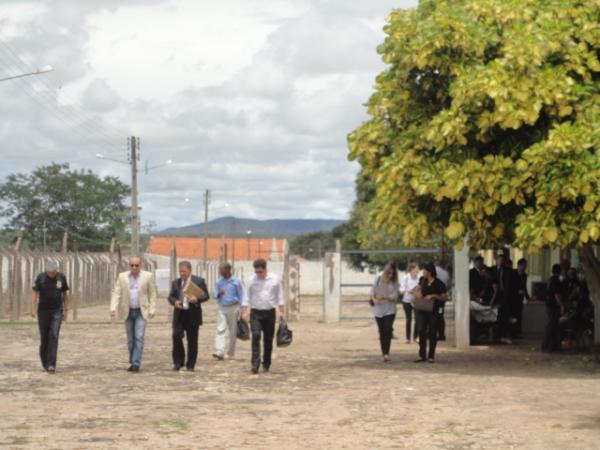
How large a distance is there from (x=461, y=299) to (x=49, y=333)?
8640mm

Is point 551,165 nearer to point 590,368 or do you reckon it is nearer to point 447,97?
point 447,97

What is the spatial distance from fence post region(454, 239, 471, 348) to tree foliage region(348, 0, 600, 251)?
396 cm

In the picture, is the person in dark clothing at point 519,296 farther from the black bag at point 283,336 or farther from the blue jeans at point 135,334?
the blue jeans at point 135,334

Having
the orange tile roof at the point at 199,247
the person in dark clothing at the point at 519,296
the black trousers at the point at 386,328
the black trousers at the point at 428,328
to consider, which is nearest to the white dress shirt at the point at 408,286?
the person in dark clothing at the point at 519,296

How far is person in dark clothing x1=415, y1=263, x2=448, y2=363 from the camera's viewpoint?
2012 cm

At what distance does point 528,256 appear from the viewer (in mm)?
36156

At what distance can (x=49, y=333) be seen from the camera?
18.1m

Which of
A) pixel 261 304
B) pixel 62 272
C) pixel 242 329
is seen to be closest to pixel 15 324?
pixel 62 272

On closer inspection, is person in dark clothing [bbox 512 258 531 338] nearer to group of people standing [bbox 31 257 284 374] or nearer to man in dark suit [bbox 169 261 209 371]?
group of people standing [bbox 31 257 284 374]

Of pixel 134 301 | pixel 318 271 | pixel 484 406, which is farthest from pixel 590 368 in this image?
pixel 318 271

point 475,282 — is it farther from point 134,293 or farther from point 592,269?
point 134,293

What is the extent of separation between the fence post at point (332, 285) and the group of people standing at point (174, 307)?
1364 centimetres

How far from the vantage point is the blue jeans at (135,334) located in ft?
59.8

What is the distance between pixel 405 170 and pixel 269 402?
5068 millimetres
